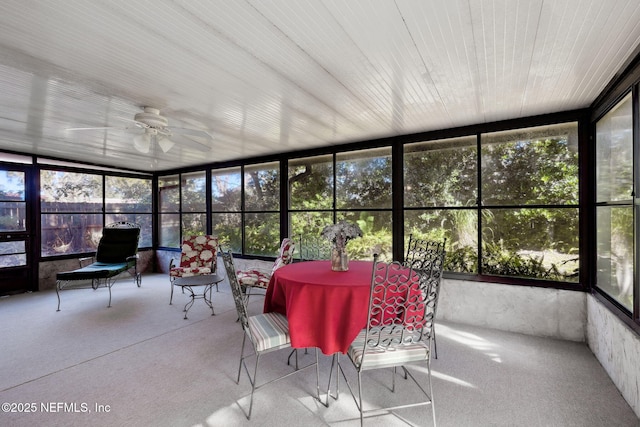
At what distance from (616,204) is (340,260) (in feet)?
7.96

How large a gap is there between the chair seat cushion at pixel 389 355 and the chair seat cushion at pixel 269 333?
1.72 ft

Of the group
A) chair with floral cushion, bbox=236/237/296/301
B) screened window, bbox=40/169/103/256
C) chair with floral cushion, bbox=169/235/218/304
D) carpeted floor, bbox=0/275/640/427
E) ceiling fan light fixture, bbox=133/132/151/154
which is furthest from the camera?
screened window, bbox=40/169/103/256

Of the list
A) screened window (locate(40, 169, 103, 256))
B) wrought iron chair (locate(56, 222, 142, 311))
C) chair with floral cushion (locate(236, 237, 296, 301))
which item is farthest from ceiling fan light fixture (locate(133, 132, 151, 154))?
screened window (locate(40, 169, 103, 256))

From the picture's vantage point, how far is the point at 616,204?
2.54 m

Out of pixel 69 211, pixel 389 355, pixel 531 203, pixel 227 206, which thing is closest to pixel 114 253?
pixel 69 211

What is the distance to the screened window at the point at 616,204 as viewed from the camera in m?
2.33

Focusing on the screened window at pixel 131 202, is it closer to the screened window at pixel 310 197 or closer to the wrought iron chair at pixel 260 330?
the screened window at pixel 310 197

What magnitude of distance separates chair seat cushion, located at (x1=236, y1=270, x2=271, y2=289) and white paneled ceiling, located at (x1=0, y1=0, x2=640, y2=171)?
2.05 metres

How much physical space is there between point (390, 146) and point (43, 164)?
20.3 ft

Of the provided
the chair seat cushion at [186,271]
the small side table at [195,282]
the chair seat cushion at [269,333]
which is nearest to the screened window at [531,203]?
the chair seat cushion at [269,333]

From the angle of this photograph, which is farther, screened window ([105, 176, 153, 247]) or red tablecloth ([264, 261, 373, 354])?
screened window ([105, 176, 153, 247])

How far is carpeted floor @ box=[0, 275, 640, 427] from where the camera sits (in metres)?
1.99

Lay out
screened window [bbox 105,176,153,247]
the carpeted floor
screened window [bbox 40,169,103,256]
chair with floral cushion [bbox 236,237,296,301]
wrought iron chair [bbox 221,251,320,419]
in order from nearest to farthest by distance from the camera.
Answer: the carpeted floor
wrought iron chair [bbox 221,251,320,419]
chair with floral cushion [bbox 236,237,296,301]
screened window [bbox 40,169,103,256]
screened window [bbox 105,176,153,247]

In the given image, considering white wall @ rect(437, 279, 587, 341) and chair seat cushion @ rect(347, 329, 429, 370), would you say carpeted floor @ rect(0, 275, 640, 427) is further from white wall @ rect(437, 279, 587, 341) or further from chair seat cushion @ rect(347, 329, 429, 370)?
chair seat cushion @ rect(347, 329, 429, 370)
